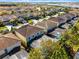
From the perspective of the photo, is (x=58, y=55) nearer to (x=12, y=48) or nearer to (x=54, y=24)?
(x=12, y=48)

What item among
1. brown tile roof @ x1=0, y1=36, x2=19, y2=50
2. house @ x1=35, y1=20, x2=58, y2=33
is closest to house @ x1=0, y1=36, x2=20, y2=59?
brown tile roof @ x1=0, y1=36, x2=19, y2=50

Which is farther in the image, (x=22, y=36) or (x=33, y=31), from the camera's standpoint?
(x=33, y=31)

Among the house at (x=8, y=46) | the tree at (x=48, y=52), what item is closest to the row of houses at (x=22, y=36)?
the house at (x=8, y=46)

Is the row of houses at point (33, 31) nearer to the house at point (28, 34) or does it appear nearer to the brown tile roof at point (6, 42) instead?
the house at point (28, 34)

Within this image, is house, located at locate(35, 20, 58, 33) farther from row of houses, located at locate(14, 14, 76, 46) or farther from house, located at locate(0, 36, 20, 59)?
house, located at locate(0, 36, 20, 59)

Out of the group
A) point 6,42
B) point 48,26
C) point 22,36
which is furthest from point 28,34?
point 48,26

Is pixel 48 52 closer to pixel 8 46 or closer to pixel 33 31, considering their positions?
pixel 8 46

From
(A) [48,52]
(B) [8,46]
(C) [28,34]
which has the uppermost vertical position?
(A) [48,52]

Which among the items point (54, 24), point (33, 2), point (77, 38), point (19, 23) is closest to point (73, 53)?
point (77, 38)

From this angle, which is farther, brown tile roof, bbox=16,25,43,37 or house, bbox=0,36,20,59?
brown tile roof, bbox=16,25,43,37
